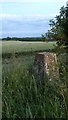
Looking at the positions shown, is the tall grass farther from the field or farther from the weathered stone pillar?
the weathered stone pillar

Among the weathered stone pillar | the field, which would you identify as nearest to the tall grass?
the field

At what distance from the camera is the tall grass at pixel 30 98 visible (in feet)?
16.2

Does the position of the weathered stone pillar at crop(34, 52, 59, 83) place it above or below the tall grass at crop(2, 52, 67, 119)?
above

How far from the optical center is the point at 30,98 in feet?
18.5

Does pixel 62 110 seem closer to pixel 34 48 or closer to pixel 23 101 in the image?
pixel 23 101

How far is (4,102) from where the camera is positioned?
17.7 feet

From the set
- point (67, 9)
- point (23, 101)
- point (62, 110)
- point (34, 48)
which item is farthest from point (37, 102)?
point (34, 48)

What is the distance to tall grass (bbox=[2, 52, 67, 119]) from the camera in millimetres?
→ 4926

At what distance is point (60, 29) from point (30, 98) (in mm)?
1228

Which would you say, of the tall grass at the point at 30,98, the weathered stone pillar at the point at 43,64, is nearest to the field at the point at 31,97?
the tall grass at the point at 30,98

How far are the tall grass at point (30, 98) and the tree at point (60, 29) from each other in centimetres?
71

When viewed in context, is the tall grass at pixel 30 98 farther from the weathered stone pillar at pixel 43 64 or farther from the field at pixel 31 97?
the weathered stone pillar at pixel 43 64

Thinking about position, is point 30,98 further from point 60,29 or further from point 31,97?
point 60,29

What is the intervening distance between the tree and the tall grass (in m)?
0.71
